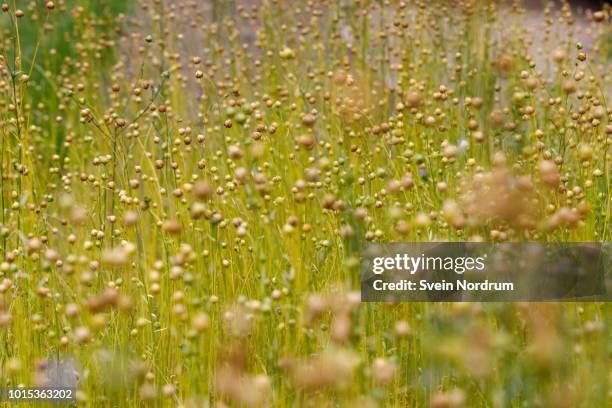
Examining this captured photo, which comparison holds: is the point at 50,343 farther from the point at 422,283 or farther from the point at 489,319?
the point at 489,319

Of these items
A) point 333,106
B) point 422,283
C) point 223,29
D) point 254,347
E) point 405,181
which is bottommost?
point 254,347

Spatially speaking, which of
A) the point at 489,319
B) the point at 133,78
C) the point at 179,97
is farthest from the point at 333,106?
the point at 133,78

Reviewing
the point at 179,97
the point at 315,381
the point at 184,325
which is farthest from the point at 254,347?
the point at 179,97

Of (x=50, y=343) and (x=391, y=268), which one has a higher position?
(x=391, y=268)

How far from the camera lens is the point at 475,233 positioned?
7.17ft

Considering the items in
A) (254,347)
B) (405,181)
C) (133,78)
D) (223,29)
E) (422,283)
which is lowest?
(254,347)

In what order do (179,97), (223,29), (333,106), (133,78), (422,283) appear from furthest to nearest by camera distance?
(223,29) < (133,78) < (179,97) < (333,106) < (422,283)

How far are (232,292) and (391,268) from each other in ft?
1.92

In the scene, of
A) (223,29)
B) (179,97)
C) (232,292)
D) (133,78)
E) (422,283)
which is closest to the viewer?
(422,283)

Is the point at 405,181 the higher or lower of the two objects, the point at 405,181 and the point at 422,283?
the higher

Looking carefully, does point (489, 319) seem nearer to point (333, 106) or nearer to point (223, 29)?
point (333, 106)

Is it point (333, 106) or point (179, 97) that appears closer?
point (333, 106)

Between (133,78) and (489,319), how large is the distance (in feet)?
12.7

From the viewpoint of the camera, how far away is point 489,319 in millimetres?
2020
